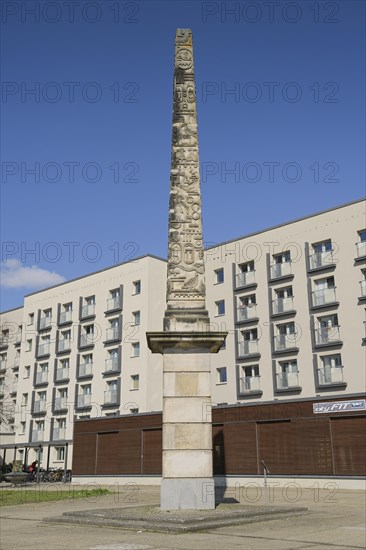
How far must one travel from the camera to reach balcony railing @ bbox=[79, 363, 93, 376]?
5783 cm

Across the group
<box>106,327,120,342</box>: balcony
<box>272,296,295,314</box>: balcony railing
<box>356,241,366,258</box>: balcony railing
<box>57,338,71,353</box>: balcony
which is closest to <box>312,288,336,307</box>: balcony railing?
<box>272,296,295,314</box>: balcony railing

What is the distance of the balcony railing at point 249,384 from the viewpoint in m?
47.4

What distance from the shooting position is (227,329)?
51188 mm

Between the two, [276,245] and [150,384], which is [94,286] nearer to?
[150,384]

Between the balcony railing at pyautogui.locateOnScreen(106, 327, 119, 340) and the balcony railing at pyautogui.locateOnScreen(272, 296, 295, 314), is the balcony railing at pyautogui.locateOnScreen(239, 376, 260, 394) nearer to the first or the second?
the balcony railing at pyautogui.locateOnScreen(272, 296, 295, 314)

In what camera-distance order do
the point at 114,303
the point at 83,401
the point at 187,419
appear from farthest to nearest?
the point at 83,401
the point at 114,303
the point at 187,419

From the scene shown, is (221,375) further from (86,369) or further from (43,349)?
(43,349)

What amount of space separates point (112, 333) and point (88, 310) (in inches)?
190

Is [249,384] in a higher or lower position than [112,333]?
lower

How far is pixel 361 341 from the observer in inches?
1647

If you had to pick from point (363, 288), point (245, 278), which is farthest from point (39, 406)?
point (363, 288)

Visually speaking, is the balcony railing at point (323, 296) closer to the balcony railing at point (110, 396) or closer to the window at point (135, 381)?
the window at point (135, 381)

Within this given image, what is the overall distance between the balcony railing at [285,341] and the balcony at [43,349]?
90.9ft

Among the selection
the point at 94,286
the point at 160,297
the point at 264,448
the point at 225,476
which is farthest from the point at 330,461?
the point at 94,286
